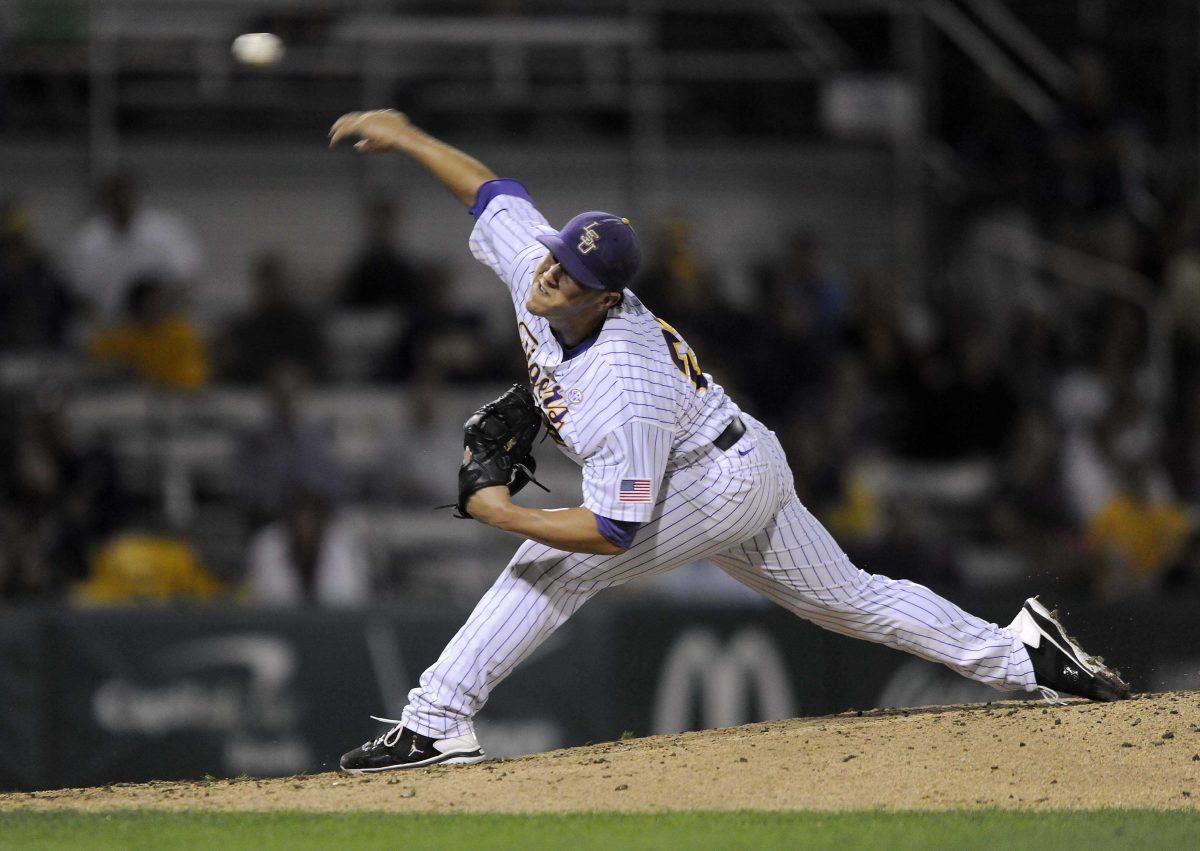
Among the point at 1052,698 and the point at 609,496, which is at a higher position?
the point at 609,496

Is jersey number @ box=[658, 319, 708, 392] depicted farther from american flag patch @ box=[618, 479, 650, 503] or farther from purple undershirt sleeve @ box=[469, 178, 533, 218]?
purple undershirt sleeve @ box=[469, 178, 533, 218]

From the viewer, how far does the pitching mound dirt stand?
529 cm

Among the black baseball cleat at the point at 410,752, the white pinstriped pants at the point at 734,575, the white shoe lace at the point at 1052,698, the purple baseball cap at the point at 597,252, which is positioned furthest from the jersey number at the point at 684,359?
the white shoe lace at the point at 1052,698

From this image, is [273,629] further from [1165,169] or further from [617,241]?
[1165,169]

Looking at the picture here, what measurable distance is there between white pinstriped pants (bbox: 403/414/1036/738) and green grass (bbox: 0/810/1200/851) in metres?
0.56

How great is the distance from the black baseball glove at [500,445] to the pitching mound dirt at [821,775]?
90 cm

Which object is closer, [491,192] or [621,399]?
[621,399]

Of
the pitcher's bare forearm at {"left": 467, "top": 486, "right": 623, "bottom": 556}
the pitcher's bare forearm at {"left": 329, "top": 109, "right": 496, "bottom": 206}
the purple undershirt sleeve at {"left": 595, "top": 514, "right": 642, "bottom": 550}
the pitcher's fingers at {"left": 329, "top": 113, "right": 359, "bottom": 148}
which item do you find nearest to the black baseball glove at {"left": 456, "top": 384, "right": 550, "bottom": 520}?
the pitcher's bare forearm at {"left": 467, "top": 486, "right": 623, "bottom": 556}

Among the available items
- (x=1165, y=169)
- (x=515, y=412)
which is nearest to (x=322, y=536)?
(x=515, y=412)

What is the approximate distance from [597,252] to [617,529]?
2.62 ft

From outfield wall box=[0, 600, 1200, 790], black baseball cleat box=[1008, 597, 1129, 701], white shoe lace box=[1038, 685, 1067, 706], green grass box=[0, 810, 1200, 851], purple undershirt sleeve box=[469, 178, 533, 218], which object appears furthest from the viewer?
outfield wall box=[0, 600, 1200, 790]

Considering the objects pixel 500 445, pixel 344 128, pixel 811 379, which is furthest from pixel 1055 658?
pixel 811 379

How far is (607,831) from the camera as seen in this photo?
4.85 m

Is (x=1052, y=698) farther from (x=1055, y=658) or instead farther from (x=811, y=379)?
(x=811, y=379)
